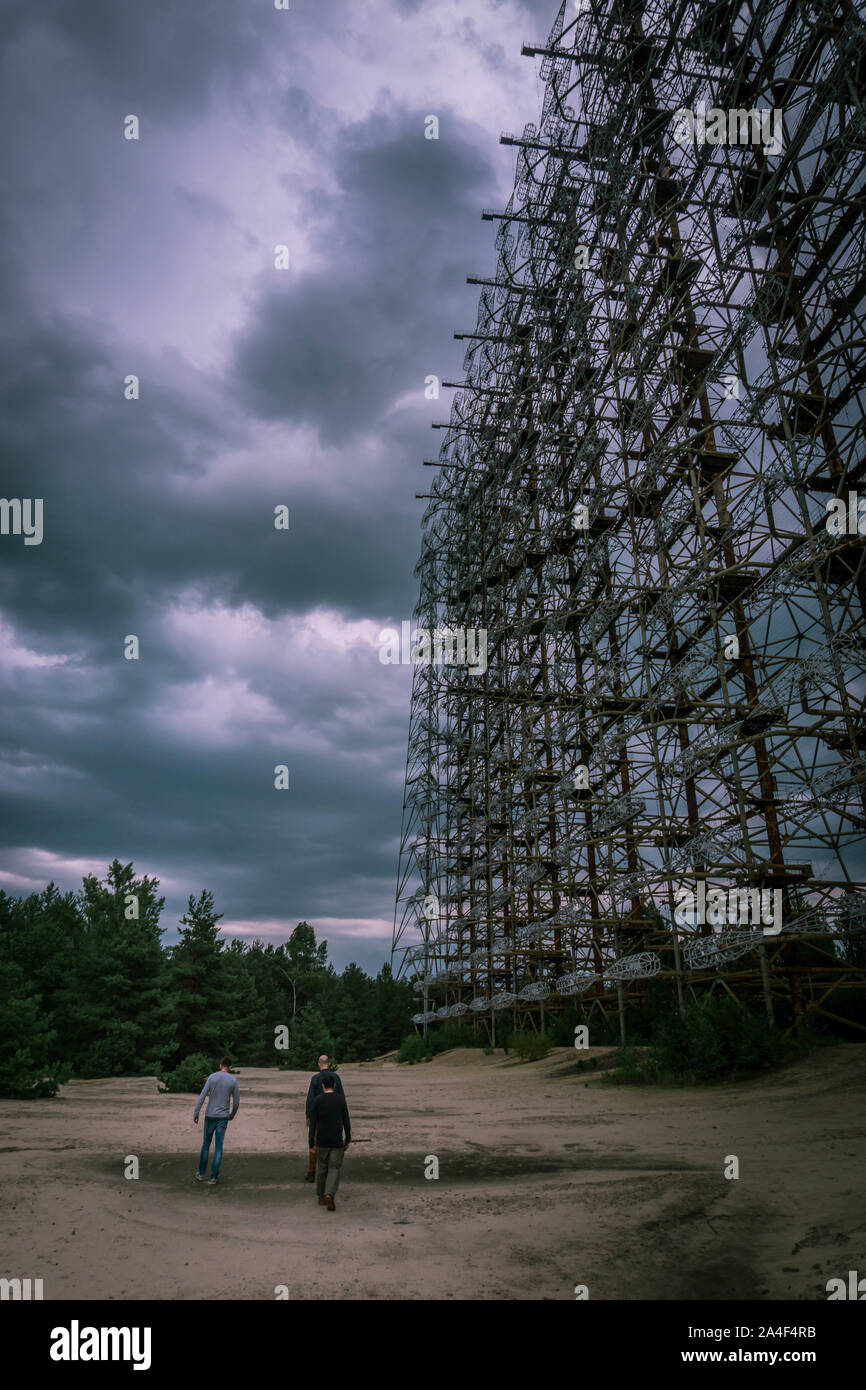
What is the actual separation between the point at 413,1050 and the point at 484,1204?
3292 cm

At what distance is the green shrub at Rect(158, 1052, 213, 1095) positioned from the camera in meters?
23.3

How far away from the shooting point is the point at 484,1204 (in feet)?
26.8

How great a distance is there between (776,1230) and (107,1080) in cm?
2387

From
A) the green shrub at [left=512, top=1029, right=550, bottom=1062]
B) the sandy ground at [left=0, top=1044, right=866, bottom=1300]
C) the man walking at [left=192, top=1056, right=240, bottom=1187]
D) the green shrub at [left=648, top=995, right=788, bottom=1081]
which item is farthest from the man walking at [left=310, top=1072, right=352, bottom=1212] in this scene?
the green shrub at [left=512, top=1029, right=550, bottom=1062]

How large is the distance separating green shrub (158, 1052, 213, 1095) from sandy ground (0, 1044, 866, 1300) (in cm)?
827

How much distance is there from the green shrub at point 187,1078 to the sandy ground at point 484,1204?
8268 mm

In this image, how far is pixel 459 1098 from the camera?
2091 cm

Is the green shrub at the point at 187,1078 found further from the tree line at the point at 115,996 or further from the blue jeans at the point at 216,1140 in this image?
the blue jeans at the point at 216,1140
